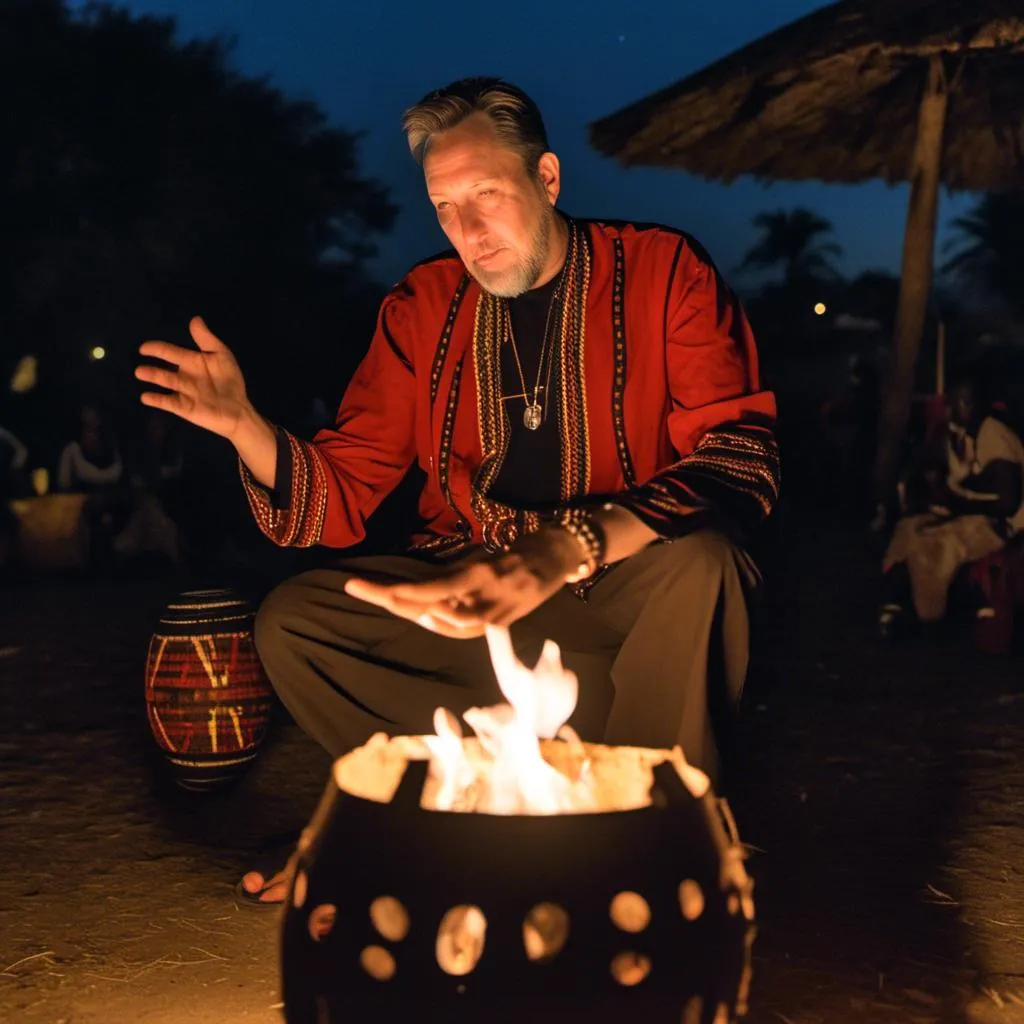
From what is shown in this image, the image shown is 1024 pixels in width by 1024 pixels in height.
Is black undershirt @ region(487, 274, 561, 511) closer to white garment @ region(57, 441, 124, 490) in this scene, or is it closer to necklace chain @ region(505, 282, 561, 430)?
necklace chain @ region(505, 282, 561, 430)

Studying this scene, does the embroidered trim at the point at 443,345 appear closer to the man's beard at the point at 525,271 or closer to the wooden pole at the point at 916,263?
the man's beard at the point at 525,271

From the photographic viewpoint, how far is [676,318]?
9.31 ft

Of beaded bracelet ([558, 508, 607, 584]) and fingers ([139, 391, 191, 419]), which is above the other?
fingers ([139, 391, 191, 419])

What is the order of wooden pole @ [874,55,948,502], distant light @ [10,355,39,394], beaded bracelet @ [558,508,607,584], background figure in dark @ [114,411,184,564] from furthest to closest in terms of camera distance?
1. distant light @ [10,355,39,394]
2. background figure in dark @ [114,411,184,564]
3. wooden pole @ [874,55,948,502]
4. beaded bracelet @ [558,508,607,584]

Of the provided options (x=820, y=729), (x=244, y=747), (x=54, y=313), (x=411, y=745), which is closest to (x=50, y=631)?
(x=244, y=747)

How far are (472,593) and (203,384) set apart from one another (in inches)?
39.0

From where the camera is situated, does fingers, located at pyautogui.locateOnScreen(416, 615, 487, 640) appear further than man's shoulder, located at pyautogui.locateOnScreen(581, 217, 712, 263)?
No

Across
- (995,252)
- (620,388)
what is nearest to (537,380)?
(620,388)

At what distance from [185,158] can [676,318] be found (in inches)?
742

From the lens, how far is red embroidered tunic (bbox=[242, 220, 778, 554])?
276 centimetres

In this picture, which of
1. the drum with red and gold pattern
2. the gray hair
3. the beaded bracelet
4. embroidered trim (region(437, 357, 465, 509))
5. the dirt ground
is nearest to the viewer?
the beaded bracelet

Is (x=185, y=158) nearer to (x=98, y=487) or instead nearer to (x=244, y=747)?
(x=98, y=487)

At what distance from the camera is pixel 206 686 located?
151 inches

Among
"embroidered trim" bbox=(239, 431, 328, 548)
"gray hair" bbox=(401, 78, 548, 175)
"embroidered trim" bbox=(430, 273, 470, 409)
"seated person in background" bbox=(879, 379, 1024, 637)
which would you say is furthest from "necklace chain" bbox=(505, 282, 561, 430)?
"seated person in background" bbox=(879, 379, 1024, 637)
